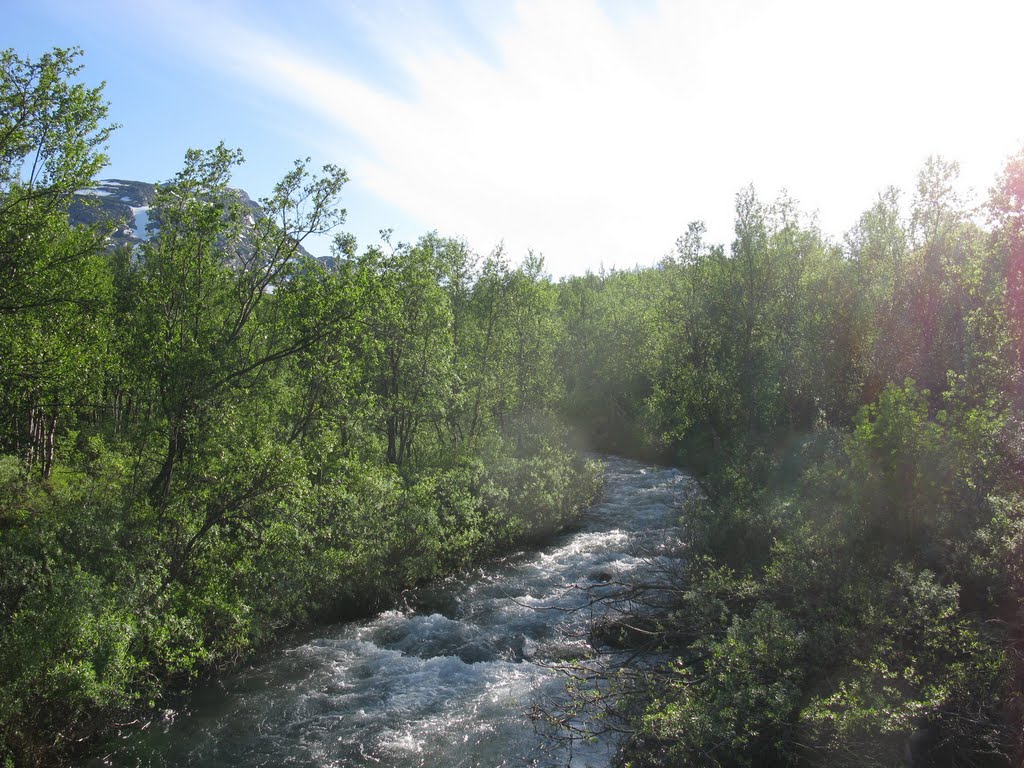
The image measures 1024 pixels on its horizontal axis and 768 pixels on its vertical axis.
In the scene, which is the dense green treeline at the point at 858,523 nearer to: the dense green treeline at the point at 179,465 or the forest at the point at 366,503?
the forest at the point at 366,503

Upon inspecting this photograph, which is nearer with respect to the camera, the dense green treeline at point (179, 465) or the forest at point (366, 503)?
the forest at point (366, 503)

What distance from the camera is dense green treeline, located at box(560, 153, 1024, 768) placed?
9.52 metres

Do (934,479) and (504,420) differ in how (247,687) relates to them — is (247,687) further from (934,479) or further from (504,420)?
(504,420)

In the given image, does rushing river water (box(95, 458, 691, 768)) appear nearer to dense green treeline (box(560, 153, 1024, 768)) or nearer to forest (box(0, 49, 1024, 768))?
forest (box(0, 49, 1024, 768))

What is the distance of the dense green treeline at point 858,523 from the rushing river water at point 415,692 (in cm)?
249

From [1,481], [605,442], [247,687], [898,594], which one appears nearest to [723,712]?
[898,594]

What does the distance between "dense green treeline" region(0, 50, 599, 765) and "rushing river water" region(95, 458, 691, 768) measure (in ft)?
3.21

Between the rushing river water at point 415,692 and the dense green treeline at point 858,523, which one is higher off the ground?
the dense green treeline at point 858,523

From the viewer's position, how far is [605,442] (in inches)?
2034

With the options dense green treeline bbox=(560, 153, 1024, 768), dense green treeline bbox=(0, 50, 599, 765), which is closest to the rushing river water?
dense green treeline bbox=(0, 50, 599, 765)

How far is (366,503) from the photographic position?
1878cm

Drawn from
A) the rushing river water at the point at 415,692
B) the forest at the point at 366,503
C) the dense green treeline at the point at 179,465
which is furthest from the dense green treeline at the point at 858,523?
the dense green treeline at the point at 179,465

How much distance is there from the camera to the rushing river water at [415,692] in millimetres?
11672

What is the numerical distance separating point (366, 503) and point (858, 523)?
526 inches
